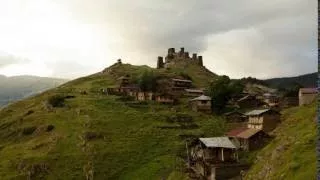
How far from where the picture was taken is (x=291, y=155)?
72250 mm

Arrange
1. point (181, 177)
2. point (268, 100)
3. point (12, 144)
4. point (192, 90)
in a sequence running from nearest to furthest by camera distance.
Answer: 1. point (181, 177)
2. point (12, 144)
3. point (268, 100)
4. point (192, 90)

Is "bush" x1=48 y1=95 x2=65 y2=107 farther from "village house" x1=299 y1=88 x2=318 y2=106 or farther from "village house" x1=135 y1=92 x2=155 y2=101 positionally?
"village house" x1=299 y1=88 x2=318 y2=106

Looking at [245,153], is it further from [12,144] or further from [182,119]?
[12,144]

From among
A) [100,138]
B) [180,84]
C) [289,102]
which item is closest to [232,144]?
[100,138]

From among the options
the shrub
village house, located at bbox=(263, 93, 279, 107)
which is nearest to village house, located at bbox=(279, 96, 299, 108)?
village house, located at bbox=(263, 93, 279, 107)

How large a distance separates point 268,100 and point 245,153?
58.8 m

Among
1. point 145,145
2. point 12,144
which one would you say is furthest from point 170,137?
point 12,144

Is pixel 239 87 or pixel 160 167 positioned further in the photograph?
pixel 239 87

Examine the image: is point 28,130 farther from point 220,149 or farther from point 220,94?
point 220,149

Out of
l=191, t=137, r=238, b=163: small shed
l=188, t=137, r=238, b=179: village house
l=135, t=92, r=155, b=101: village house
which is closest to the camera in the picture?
l=188, t=137, r=238, b=179: village house

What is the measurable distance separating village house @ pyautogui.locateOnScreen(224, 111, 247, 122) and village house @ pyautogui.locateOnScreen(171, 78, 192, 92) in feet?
122

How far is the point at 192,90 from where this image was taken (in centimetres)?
16350

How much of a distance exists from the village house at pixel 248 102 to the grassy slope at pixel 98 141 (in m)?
15.8

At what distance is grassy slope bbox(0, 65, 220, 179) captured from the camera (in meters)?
102
